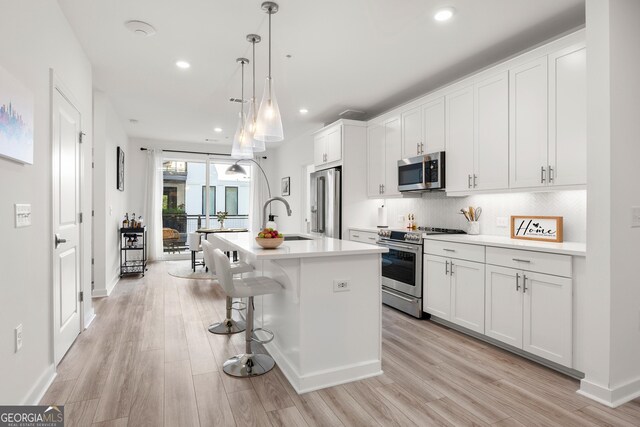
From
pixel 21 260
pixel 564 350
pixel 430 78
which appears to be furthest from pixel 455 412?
pixel 430 78

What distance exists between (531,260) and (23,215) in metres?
3.35

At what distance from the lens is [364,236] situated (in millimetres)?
4766

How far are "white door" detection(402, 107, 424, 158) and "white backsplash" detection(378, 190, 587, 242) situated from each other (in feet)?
2.00

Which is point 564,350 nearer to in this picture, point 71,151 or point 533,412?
point 533,412

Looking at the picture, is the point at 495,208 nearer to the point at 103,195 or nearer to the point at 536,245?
the point at 536,245

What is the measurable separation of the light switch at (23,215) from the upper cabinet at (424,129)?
359 centimetres

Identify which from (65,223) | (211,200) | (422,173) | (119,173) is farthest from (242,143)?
(211,200)

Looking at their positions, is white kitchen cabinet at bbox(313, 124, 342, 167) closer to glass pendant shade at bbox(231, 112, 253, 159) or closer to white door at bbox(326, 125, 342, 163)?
white door at bbox(326, 125, 342, 163)

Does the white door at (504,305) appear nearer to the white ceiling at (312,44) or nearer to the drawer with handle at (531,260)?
the drawer with handle at (531,260)

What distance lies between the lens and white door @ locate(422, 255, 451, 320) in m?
3.46

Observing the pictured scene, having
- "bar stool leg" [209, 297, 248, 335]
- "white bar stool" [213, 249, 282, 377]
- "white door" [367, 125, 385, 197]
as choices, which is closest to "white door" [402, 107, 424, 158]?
"white door" [367, 125, 385, 197]

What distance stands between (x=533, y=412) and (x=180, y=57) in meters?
4.06

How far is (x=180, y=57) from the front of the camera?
3.54 m

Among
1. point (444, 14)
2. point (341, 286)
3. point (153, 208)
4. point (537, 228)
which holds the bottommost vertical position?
point (341, 286)
